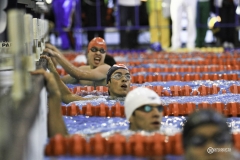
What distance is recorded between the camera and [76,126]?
4.82 meters

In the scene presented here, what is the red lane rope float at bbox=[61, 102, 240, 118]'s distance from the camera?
5.26 meters

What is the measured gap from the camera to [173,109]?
533cm

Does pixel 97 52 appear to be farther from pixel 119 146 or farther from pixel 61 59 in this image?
pixel 119 146

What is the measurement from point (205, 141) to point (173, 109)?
2.66m

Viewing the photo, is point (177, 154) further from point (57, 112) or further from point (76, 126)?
point (76, 126)

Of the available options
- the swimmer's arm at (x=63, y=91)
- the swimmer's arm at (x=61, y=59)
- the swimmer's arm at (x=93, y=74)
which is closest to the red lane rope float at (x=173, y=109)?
the swimmer's arm at (x=63, y=91)

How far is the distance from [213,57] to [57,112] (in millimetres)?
6957

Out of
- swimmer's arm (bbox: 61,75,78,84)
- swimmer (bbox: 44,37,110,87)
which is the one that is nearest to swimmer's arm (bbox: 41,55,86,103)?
swimmer (bbox: 44,37,110,87)

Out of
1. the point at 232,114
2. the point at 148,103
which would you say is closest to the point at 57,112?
the point at 148,103

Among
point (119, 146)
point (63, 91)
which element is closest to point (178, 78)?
point (63, 91)

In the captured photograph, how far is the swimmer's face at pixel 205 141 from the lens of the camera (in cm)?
266

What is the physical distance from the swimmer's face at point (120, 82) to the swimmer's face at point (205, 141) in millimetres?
2805

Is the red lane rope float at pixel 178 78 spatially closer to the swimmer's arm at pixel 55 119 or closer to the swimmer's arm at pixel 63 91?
the swimmer's arm at pixel 63 91

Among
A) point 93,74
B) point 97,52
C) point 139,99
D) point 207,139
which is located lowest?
point 207,139
